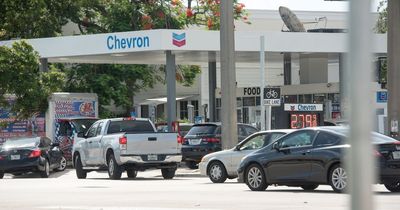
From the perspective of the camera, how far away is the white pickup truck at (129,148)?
24.1 meters

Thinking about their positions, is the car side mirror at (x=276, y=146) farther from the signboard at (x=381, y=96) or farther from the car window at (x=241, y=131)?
the signboard at (x=381, y=96)

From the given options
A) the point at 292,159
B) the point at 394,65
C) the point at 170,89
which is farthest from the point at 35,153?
the point at 292,159

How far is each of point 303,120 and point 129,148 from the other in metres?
9.12

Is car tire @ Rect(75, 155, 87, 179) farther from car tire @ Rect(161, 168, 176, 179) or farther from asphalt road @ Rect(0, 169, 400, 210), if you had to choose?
asphalt road @ Rect(0, 169, 400, 210)

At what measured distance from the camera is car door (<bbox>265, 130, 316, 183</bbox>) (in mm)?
17062

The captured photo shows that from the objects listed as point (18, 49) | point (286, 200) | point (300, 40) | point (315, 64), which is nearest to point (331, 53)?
point (300, 40)

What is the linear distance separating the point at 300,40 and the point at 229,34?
7638 mm

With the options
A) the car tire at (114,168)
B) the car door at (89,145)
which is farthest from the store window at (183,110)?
the car tire at (114,168)

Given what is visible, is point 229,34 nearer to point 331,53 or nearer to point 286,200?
point 331,53

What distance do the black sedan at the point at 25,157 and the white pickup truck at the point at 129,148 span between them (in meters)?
2.46

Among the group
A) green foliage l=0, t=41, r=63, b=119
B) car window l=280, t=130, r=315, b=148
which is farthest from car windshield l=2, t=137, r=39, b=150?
car window l=280, t=130, r=315, b=148

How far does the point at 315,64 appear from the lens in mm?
40656

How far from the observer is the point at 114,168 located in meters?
24.7

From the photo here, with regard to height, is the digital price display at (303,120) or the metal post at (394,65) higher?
the metal post at (394,65)
